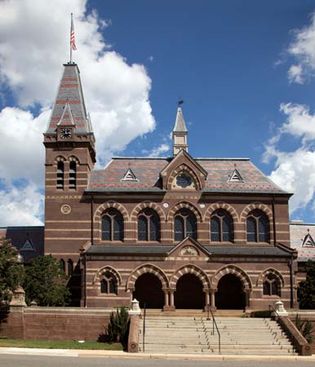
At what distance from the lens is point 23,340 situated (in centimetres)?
4084

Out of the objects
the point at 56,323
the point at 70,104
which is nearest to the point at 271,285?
the point at 56,323

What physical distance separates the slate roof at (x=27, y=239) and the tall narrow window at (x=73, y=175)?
264 inches

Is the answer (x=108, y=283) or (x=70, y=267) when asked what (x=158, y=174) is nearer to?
(x=70, y=267)

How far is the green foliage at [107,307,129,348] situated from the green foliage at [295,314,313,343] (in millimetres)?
11002

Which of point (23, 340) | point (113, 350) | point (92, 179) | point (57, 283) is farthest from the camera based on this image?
point (92, 179)

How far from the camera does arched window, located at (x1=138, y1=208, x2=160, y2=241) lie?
56.3 meters

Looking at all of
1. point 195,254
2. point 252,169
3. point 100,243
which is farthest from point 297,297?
point 100,243

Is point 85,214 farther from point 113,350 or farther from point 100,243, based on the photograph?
point 113,350

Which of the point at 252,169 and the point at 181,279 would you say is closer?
the point at 181,279

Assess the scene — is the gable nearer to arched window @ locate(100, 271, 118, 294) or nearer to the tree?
arched window @ locate(100, 271, 118, 294)

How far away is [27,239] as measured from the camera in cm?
6022

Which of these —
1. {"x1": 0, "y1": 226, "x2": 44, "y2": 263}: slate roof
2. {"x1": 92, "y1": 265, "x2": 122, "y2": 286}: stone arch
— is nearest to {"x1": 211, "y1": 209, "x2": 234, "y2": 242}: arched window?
{"x1": 92, "y1": 265, "x2": 122, "y2": 286}: stone arch

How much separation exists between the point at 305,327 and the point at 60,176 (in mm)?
26540

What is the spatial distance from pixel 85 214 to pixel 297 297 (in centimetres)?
1931
